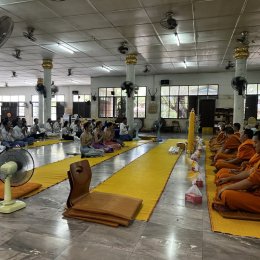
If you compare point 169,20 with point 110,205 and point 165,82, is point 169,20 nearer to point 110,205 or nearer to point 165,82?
point 110,205

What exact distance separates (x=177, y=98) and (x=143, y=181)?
1236cm

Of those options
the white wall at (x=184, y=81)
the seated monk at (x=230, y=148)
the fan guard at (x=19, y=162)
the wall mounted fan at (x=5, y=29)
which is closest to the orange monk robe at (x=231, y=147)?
the seated monk at (x=230, y=148)

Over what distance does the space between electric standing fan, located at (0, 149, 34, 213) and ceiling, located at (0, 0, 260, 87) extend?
3.94 metres

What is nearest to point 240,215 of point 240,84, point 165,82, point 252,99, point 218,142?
point 218,142

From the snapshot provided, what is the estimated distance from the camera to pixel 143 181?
4383 mm

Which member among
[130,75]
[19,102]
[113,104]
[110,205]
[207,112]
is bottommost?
[110,205]

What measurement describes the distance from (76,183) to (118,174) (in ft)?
6.08

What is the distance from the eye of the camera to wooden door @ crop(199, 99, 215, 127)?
1545 cm

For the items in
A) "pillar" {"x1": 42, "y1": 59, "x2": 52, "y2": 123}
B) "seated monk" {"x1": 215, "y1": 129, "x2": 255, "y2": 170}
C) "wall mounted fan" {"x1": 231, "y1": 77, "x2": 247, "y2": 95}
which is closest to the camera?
"seated monk" {"x1": 215, "y1": 129, "x2": 255, "y2": 170}

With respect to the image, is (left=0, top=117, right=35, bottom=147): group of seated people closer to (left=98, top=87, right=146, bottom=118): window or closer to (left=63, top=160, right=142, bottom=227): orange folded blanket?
(left=63, top=160, right=142, bottom=227): orange folded blanket

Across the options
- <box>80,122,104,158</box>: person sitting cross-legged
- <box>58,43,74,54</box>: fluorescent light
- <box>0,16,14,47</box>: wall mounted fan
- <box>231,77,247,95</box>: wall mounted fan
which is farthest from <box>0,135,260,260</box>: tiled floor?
<box>58,43,74,54</box>: fluorescent light

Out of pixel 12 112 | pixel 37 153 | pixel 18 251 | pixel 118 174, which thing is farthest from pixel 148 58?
pixel 12 112

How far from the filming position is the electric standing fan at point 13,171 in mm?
3000

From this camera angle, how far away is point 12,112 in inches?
872
